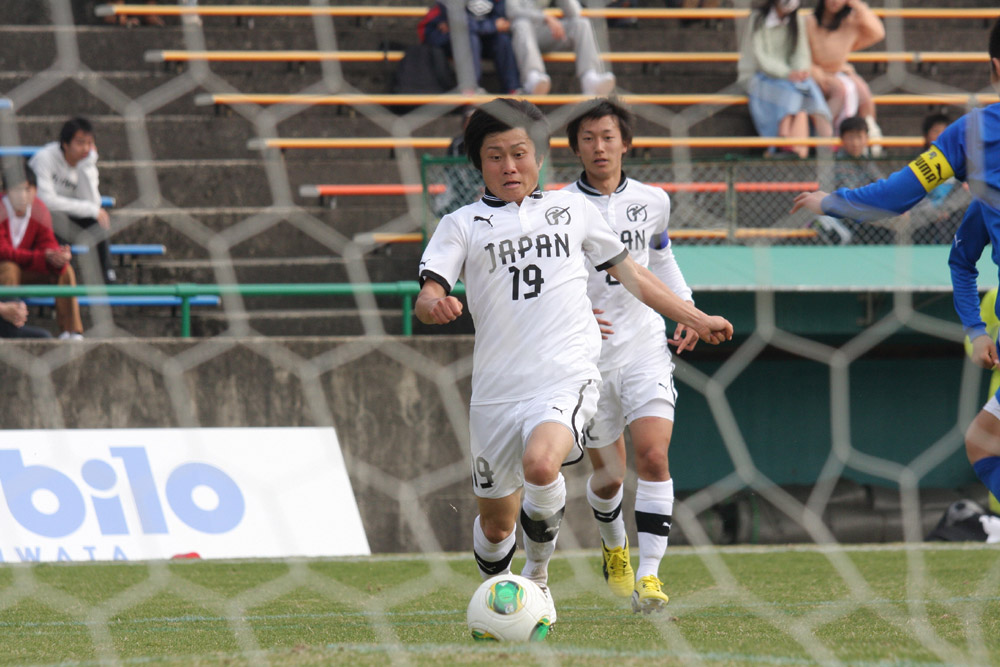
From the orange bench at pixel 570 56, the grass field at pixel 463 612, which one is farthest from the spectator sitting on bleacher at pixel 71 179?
the grass field at pixel 463 612

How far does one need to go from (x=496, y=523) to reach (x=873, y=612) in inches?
54.2

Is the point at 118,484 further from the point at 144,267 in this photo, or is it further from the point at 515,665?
the point at 515,665

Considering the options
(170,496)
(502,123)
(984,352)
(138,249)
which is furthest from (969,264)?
(138,249)

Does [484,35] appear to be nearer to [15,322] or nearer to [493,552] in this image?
[15,322]

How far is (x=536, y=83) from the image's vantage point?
9367 millimetres

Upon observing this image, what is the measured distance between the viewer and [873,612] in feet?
13.8

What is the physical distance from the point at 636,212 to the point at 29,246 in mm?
4394

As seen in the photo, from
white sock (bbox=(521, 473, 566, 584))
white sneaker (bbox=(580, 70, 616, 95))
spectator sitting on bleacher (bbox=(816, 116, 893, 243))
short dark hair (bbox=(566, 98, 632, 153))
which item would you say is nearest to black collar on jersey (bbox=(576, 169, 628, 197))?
short dark hair (bbox=(566, 98, 632, 153))

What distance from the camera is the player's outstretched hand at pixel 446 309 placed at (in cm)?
338

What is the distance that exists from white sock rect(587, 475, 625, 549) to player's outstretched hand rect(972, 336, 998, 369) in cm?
147

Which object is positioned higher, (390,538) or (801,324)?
(801,324)

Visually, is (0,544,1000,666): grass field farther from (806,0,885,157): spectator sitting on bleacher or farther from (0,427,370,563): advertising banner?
(806,0,885,157): spectator sitting on bleacher

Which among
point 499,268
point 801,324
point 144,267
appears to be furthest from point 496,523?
point 144,267

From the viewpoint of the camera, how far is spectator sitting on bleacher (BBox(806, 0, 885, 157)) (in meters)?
8.16
